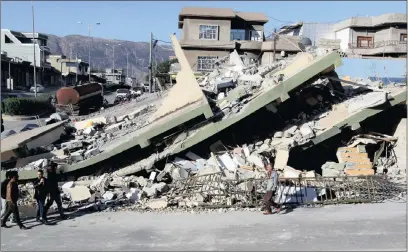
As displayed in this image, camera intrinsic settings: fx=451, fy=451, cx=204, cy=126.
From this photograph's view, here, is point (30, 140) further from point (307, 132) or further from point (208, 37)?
point (208, 37)

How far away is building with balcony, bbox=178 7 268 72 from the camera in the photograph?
1676 inches

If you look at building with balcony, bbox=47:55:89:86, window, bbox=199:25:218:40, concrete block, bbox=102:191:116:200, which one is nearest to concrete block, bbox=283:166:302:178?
concrete block, bbox=102:191:116:200

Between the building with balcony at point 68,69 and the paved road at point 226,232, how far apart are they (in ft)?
219

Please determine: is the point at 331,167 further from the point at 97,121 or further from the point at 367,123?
the point at 97,121

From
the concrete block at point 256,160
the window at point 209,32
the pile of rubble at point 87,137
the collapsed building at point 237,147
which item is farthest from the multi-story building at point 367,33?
the concrete block at point 256,160

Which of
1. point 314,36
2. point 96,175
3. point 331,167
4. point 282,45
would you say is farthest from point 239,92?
point 314,36

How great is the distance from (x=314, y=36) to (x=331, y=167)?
42.5 meters

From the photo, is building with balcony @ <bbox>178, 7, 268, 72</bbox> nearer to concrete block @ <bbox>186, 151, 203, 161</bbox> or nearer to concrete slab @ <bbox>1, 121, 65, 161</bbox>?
concrete slab @ <bbox>1, 121, 65, 161</bbox>

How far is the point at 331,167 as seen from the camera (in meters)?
13.7

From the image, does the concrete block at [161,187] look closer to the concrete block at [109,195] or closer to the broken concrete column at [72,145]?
the concrete block at [109,195]

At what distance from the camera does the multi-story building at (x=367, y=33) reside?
1821 inches

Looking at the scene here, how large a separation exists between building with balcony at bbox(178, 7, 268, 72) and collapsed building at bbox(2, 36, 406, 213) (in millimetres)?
27178

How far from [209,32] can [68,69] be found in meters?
44.8

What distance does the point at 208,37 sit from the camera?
141 ft
